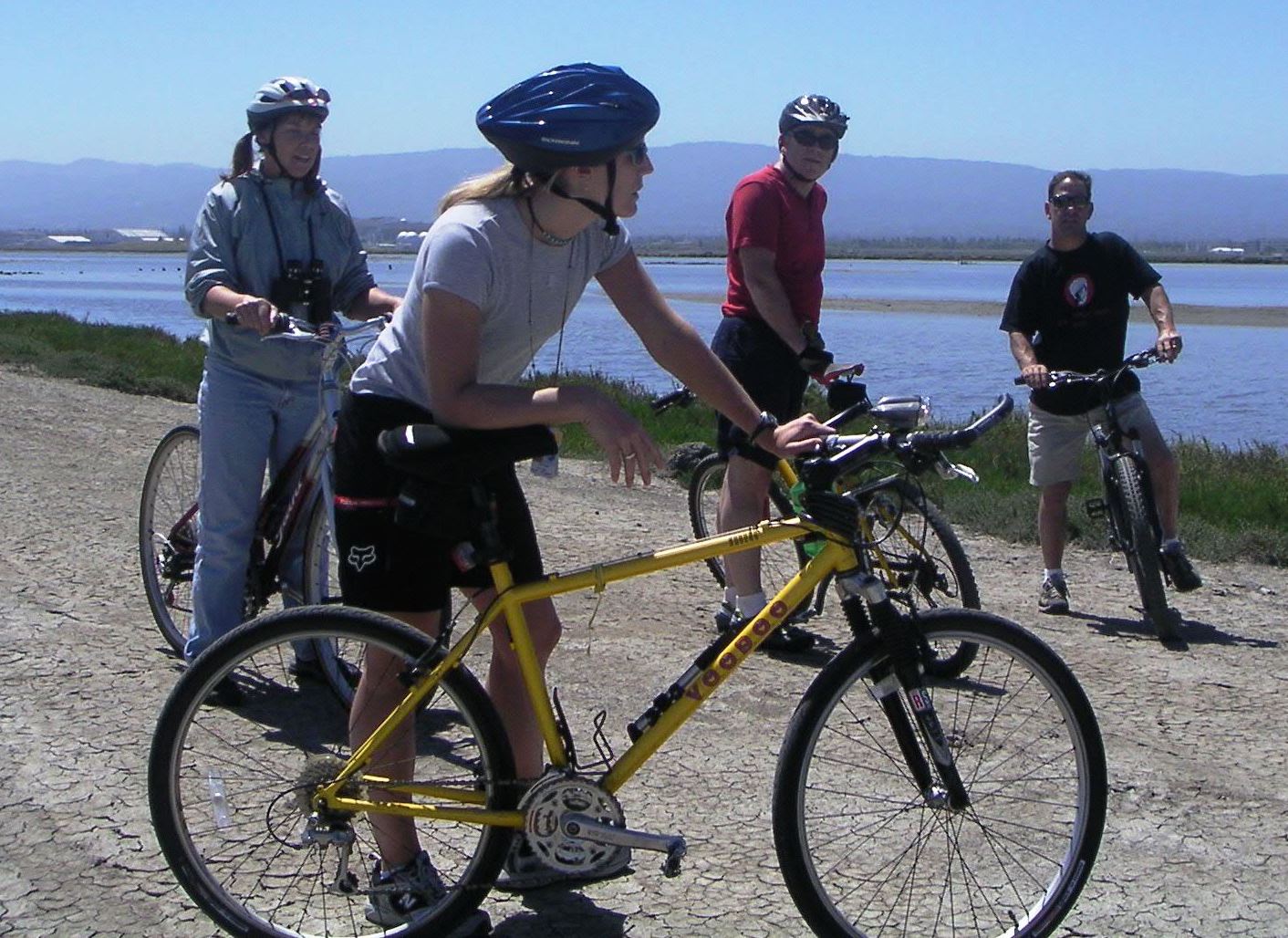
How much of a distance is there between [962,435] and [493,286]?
1098 mm

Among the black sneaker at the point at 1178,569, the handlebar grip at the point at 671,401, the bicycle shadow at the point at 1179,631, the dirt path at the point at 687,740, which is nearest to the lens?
the dirt path at the point at 687,740

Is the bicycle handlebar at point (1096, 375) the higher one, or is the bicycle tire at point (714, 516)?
the bicycle handlebar at point (1096, 375)

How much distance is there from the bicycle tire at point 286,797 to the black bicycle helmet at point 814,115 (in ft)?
11.2

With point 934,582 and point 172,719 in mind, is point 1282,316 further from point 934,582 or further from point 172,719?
point 172,719

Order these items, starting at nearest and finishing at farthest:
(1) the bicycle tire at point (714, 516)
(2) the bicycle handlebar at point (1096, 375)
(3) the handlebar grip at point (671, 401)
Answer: (3) the handlebar grip at point (671, 401) < (1) the bicycle tire at point (714, 516) < (2) the bicycle handlebar at point (1096, 375)

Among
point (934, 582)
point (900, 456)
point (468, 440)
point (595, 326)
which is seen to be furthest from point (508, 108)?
point (595, 326)

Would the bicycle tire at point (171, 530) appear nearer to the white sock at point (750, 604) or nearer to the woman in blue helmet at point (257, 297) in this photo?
the woman in blue helmet at point (257, 297)

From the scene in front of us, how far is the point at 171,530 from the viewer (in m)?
6.51

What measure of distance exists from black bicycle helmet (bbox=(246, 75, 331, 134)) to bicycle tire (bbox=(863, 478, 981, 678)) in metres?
2.29

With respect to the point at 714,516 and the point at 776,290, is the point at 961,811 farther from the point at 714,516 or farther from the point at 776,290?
the point at 714,516

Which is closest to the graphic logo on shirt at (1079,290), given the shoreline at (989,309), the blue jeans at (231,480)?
the blue jeans at (231,480)

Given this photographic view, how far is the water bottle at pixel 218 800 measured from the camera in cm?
413

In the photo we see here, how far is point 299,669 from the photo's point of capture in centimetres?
511

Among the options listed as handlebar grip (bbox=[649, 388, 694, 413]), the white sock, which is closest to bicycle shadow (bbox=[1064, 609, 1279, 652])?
the white sock
